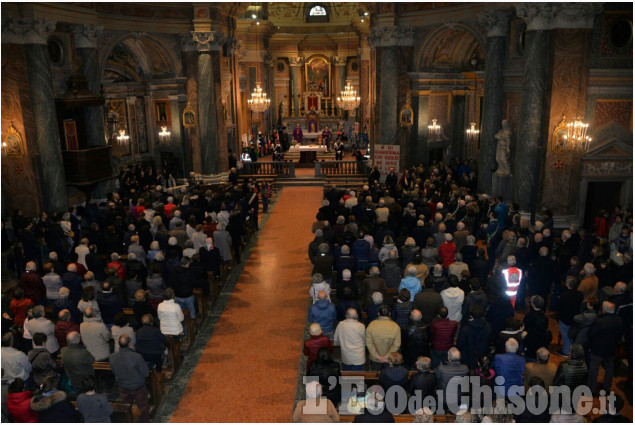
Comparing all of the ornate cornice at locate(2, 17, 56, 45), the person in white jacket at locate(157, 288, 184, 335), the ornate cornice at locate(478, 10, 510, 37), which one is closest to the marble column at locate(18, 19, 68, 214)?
the ornate cornice at locate(2, 17, 56, 45)

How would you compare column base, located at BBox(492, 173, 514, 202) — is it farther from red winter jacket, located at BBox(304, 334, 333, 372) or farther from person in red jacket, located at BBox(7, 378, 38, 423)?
person in red jacket, located at BBox(7, 378, 38, 423)

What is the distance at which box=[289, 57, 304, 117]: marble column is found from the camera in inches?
1657

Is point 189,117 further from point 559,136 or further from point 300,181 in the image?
point 559,136

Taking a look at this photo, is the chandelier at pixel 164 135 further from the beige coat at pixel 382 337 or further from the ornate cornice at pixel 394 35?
the beige coat at pixel 382 337

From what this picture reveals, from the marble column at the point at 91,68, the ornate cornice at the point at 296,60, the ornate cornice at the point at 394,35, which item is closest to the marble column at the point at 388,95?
the ornate cornice at the point at 394,35

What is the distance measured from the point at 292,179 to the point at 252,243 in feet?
32.1

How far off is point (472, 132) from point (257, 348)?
15629 millimetres

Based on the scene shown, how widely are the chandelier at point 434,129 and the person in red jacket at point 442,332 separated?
16.4m

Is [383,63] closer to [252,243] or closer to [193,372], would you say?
[252,243]

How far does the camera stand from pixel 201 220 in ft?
49.8

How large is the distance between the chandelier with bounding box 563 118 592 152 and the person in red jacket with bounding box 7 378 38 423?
14554 millimetres

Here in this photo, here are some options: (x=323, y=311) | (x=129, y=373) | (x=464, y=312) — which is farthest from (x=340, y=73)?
(x=129, y=373)

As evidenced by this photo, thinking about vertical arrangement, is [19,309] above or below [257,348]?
above

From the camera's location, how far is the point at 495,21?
665 inches
